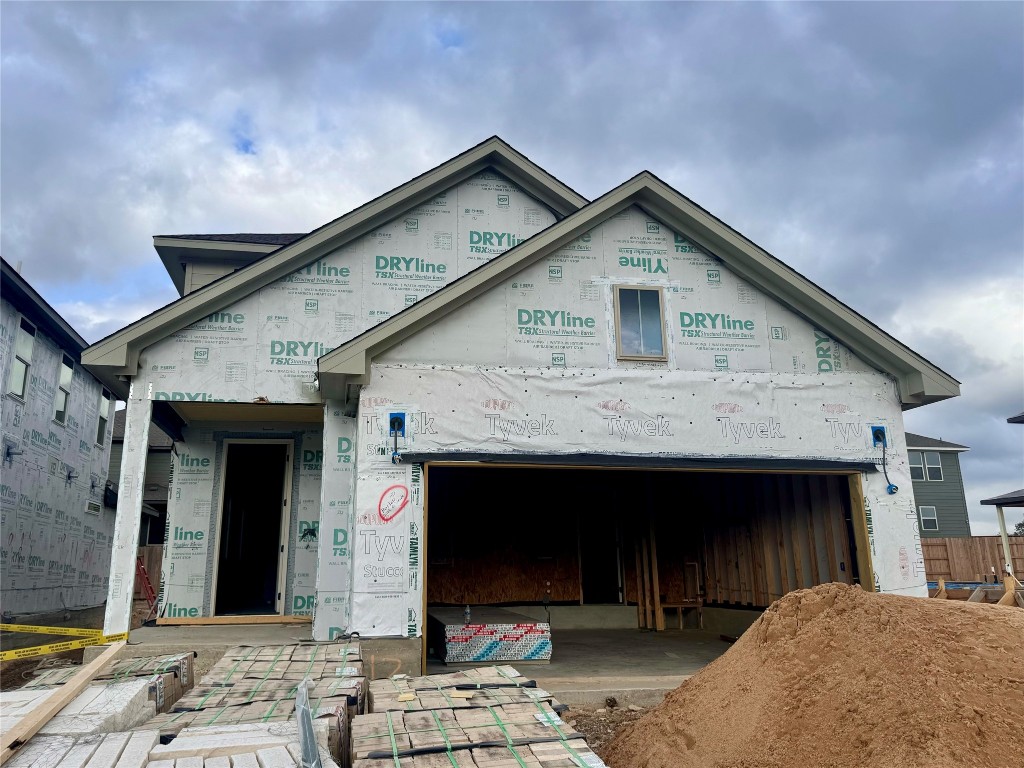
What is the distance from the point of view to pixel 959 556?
24.2m

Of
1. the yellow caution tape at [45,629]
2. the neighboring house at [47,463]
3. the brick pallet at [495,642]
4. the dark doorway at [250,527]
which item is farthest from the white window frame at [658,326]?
the neighboring house at [47,463]

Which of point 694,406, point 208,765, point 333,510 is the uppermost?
point 694,406

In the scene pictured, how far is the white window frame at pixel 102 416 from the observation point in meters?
19.7

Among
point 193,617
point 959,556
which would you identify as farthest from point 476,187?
point 959,556

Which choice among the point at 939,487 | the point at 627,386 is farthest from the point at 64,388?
the point at 939,487

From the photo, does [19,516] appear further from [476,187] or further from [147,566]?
[476,187]

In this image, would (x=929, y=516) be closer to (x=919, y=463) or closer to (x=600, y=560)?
(x=919, y=463)

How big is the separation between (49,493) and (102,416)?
403 cm

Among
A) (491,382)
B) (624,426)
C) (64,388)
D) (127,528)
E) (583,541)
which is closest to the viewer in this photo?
(127,528)

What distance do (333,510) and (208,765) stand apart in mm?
6515

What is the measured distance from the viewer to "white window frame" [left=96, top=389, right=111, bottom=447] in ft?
64.5

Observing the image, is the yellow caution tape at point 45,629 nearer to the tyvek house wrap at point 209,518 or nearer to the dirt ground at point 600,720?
the tyvek house wrap at point 209,518

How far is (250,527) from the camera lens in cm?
1697

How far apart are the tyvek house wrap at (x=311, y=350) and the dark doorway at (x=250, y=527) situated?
52 centimetres
